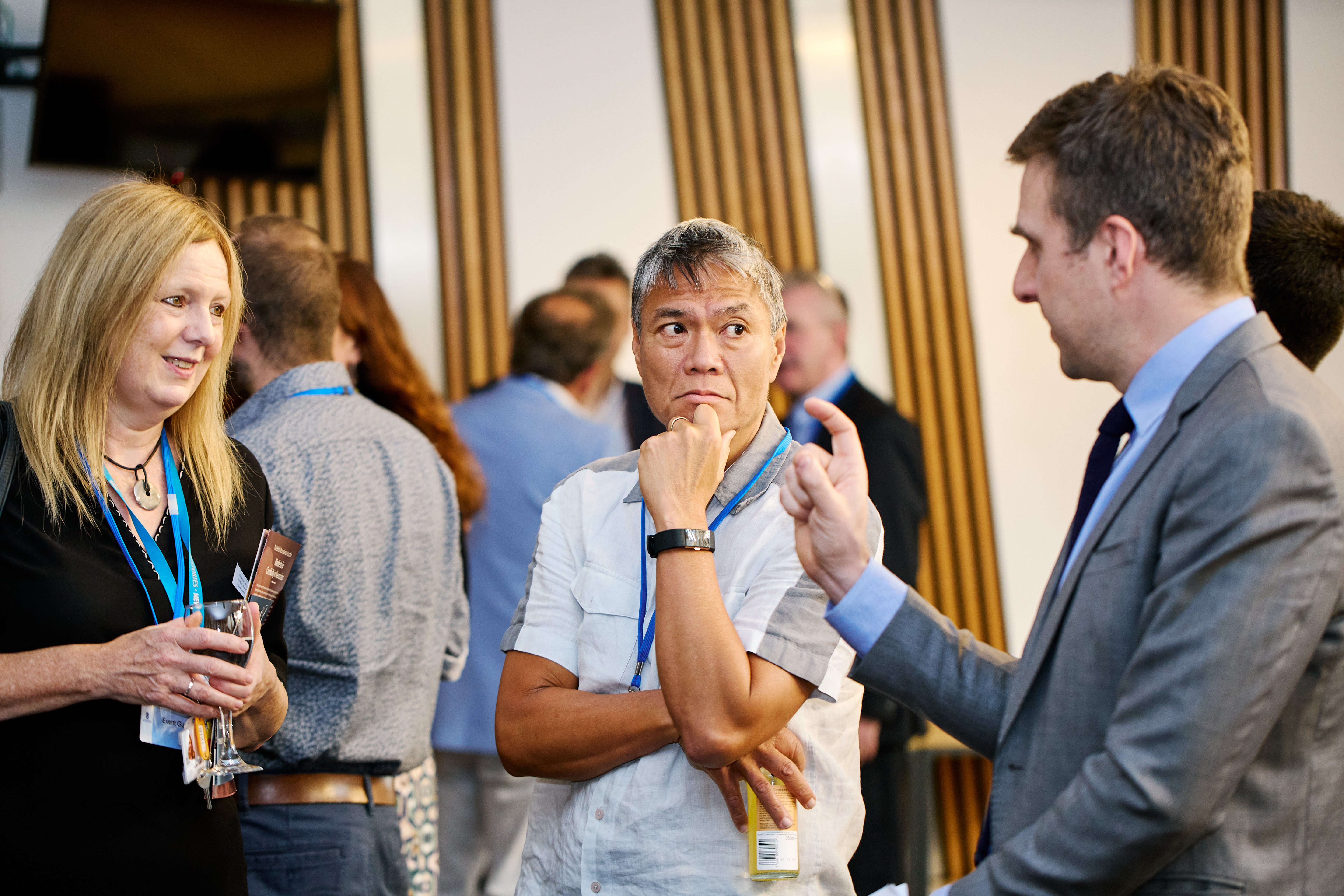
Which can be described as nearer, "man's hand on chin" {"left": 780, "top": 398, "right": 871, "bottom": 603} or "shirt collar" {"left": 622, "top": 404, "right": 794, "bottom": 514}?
"man's hand on chin" {"left": 780, "top": 398, "right": 871, "bottom": 603}

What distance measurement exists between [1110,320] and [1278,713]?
45 centimetres

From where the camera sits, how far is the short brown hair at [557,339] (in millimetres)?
3559

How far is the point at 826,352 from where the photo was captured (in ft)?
12.3

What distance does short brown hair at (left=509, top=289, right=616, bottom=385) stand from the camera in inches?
140

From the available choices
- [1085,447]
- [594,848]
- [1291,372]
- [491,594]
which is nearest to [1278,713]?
[1291,372]

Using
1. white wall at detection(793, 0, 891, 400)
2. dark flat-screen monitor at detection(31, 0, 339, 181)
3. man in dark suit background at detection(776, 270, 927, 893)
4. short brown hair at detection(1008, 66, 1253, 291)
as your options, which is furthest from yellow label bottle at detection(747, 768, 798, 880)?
white wall at detection(793, 0, 891, 400)

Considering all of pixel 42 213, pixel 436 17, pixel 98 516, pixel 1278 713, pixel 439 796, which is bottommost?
pixel 439 796

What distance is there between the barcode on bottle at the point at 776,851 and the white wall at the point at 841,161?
11.5 feet

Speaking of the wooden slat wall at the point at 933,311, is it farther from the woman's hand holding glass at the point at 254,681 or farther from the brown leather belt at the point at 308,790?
the woman's hand holding glass at the point at 254,681

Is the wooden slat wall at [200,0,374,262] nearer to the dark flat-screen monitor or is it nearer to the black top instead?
the dark flat-screen monitor

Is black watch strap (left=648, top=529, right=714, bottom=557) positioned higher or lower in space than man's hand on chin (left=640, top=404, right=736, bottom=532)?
lower

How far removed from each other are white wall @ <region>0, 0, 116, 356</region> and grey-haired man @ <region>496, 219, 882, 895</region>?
3.10m

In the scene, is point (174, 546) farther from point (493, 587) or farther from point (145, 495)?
point (493, 587)

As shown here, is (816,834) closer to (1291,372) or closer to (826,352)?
(1291,372)
